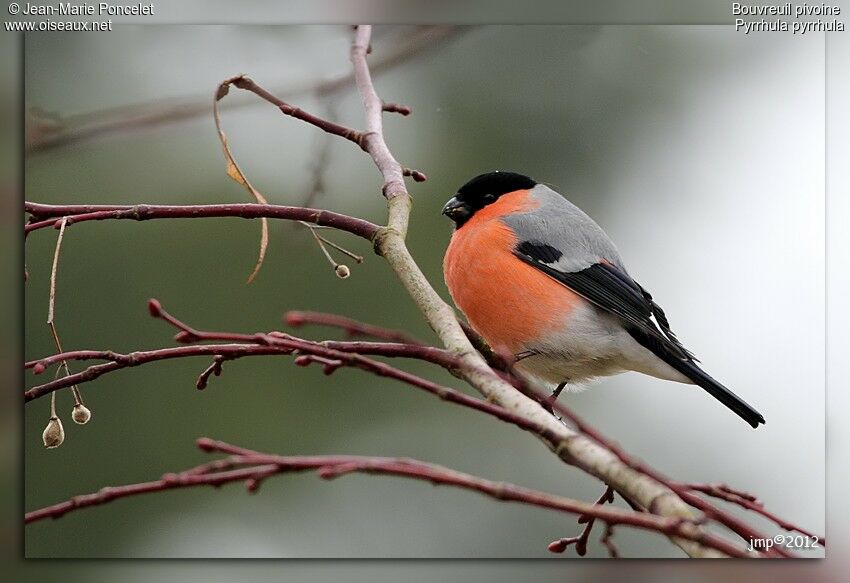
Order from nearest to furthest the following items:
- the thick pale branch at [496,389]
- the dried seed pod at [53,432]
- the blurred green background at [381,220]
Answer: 1. the thick pale branch at [496,389]
2. the dried seed pod at [53,432]
3. the blurred green background at [381,220]

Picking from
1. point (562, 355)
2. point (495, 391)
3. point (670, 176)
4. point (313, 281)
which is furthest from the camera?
point (313, 281)

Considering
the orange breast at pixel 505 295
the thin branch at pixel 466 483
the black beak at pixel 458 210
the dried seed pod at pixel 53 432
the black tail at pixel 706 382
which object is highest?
the black beak at pixel 458 210

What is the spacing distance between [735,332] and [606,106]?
60 centimetres

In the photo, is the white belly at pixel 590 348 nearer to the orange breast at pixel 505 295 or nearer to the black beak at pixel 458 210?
the orange breast at pixel 505 295

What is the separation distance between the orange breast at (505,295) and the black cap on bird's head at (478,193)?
164mm

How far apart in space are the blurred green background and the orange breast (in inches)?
9.8

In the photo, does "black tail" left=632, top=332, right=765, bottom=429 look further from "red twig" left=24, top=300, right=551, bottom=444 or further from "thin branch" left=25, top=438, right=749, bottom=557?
"thin branch" left=25, top=438, right=749, bottom=557

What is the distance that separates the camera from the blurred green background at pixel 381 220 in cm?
207

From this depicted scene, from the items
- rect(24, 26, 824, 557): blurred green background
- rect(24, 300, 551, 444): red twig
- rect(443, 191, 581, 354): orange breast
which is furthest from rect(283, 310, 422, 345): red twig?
rect(24, 26, 824, 557): blurred green background

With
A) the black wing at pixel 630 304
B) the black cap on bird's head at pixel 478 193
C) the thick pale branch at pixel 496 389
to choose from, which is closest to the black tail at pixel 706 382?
the black wing at pixel 630 304

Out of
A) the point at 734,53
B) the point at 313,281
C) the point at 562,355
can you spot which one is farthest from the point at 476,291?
the point at 734,53

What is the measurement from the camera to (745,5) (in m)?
2.15

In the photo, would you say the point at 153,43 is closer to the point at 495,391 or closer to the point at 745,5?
the point at 745,5

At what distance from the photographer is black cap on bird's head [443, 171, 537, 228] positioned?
2.20m
